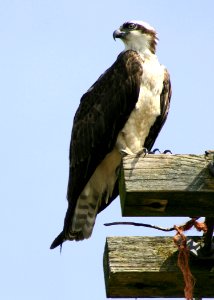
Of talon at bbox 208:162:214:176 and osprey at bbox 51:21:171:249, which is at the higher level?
osprey at bbox 51:21:171:249

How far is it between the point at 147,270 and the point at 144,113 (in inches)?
133

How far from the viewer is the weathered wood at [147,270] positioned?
157 inches

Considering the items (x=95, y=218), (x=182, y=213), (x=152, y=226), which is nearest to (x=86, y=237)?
(x=95, y=218)

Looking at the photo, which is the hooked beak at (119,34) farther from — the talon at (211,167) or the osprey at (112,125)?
the talon at (211,167)

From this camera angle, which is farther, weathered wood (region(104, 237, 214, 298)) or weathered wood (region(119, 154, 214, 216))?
weathered wood (region(104, 237, 214, 298))

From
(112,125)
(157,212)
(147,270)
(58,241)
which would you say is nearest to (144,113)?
(112,125)

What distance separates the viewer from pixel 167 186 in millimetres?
3539

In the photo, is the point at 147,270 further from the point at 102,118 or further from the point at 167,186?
the point at 102,118

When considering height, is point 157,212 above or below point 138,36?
below

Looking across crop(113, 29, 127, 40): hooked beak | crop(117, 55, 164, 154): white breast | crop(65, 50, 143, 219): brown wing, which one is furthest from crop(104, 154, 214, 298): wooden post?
crop(113, 29, 127, 40): hooked beak

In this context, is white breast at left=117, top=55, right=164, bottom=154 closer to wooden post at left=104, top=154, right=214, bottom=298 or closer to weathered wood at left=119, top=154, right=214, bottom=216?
wooden post at left=104, top=154, right=214, bottom=298

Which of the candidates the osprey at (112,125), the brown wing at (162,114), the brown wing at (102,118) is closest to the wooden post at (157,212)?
the osprey at (112,125)

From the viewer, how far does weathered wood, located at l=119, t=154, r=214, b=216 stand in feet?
11.5

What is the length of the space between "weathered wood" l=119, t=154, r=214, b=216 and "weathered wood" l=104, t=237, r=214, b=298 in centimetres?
47
